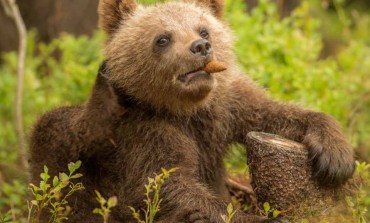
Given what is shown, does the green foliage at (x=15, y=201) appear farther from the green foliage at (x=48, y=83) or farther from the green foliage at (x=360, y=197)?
the green foliage at (x=360, y=197)

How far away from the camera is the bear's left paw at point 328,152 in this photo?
20.9 feet

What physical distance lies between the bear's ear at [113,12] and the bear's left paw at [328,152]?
1.99 meters

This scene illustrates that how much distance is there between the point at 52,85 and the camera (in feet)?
36.9

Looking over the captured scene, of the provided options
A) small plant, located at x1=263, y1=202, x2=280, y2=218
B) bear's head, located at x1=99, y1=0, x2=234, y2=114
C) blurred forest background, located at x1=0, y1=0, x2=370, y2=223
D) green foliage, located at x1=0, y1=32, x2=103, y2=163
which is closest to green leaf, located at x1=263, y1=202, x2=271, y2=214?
small plant, located at x1=263, y1=202, x2=280, y2=218

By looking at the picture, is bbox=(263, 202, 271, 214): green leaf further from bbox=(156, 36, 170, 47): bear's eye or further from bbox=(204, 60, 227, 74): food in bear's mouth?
bbox=(156, 36, 170, 47): bear's eye

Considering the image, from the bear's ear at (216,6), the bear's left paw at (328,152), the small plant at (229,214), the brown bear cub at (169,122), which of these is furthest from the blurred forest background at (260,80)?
the small plant at (229,214)

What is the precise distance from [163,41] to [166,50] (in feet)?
0.35

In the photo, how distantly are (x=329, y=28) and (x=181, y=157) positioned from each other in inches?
353

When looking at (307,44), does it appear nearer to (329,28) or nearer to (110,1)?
(110,1)

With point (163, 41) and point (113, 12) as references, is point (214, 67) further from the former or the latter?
point (113, 12)

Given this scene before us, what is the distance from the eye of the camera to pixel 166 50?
654 cm

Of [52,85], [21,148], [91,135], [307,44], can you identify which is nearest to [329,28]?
[307,44]

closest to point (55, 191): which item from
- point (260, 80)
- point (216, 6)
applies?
point (216, 6)

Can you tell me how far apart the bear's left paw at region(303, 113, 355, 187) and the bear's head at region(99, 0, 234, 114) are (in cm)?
95
